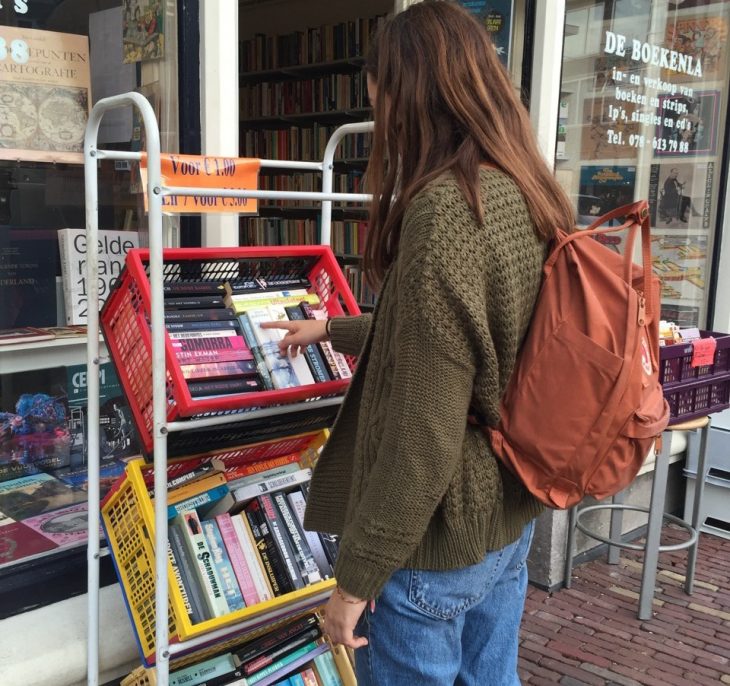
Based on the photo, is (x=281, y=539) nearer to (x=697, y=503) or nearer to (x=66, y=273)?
(x=66, y=273)

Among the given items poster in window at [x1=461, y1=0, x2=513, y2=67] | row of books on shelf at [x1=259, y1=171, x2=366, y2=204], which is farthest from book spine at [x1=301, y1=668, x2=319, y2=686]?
row of books on shelf at [x1=259, y1=171, x2=366, y2=204]

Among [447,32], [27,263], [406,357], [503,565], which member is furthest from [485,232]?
[27,263]

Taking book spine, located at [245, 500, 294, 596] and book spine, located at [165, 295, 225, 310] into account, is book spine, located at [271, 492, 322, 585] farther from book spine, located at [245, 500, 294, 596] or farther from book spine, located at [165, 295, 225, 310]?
book spine, located at [165, 295, 225, 310]

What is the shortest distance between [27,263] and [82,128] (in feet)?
1.61

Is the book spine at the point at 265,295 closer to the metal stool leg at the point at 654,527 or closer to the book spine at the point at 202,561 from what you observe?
the book spine at the point at 202,561

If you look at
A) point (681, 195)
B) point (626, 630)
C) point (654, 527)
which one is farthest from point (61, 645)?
point (681, 195)

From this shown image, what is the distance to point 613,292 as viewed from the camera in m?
1.46

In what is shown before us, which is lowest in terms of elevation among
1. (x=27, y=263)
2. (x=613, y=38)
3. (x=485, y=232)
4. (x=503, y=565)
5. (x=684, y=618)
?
(x=684, y=618)

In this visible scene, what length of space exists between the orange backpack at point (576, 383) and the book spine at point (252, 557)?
2.98ft

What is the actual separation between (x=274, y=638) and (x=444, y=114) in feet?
5.15

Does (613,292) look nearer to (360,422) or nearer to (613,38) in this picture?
(360,422)

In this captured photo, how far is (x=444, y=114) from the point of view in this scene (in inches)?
55.9

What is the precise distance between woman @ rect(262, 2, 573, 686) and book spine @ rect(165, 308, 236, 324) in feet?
1.83

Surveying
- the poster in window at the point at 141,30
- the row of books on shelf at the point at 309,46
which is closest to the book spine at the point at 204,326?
the poster in window at the point at 141,30
